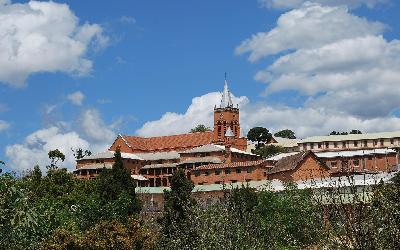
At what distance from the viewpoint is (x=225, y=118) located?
105m

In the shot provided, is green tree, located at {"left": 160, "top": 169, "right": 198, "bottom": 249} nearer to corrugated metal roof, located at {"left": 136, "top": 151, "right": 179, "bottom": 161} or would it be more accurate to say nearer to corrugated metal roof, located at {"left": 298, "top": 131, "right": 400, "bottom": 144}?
corrugated metal roof, located at {"left": 136, "top": 151, "right": 179, "bottom": 161}

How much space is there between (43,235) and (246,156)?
65.4 metres

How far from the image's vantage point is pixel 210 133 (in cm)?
10294

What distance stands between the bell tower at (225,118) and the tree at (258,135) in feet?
67.2

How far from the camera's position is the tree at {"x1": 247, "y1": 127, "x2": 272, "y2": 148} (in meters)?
128

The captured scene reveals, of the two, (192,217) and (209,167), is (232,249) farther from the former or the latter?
(209,167)

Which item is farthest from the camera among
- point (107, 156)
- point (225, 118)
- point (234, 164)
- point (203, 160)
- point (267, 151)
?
point (267, 151)

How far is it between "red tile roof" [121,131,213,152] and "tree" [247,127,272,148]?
26.4m

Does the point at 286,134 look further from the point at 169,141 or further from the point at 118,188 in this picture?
the point at 118,188

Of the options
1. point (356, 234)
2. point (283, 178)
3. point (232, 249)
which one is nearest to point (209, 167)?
point (283, 178)

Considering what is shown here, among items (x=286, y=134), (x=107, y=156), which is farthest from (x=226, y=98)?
(x=286, y=134)

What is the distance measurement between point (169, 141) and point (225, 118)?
10.9 m

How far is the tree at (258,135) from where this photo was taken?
128000mm

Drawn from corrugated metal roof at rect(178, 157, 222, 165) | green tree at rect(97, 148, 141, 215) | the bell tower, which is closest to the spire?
the bell tower
